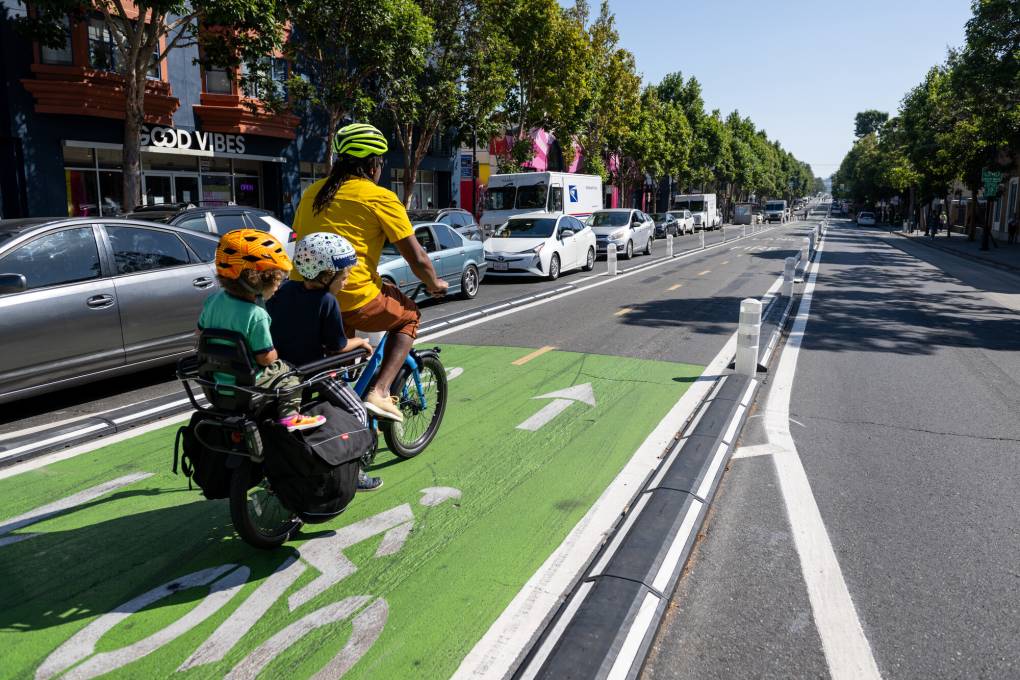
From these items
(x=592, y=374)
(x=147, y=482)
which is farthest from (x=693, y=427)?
(x=147, y=482)

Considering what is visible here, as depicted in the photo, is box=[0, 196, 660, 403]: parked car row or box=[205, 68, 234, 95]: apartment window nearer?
box=[0, 196, 660, 403]: parked car row

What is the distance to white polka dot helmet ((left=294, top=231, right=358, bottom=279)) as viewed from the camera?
142 inches

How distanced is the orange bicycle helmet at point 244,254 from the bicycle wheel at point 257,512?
92 cm

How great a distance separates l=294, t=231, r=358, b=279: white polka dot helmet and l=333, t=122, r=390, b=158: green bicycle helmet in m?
0.63

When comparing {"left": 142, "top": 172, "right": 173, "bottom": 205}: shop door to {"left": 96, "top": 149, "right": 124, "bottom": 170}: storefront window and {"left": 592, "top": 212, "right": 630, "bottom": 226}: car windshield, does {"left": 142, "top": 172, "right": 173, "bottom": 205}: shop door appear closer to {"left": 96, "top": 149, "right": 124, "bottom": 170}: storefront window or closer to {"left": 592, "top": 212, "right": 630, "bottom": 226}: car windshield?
{"left": 96, "top": 149, "right": 124, "bottom": 170}: storefront window

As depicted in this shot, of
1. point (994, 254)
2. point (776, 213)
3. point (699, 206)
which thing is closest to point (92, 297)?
point (994, 254)

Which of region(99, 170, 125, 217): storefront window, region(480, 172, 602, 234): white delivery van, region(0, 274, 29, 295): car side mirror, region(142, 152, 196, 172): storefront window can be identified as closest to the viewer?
region(0, 274, 29, 295): car side mirror

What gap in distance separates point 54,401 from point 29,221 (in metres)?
1.66

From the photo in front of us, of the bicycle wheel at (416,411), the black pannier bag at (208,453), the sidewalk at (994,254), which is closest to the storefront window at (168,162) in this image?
the bicycle wheel at (416,411)

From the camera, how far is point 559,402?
6723 mm

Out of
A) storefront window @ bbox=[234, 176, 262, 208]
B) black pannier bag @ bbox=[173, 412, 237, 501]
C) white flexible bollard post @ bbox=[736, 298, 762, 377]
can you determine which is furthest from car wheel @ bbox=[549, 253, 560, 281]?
black pannier bag @ bbox=[173, 412, 237, 501]

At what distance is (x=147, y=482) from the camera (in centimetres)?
476

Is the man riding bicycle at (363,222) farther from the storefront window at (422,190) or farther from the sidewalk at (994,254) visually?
the storefront window at (422,190)

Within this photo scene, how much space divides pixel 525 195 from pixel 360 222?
22.3m
